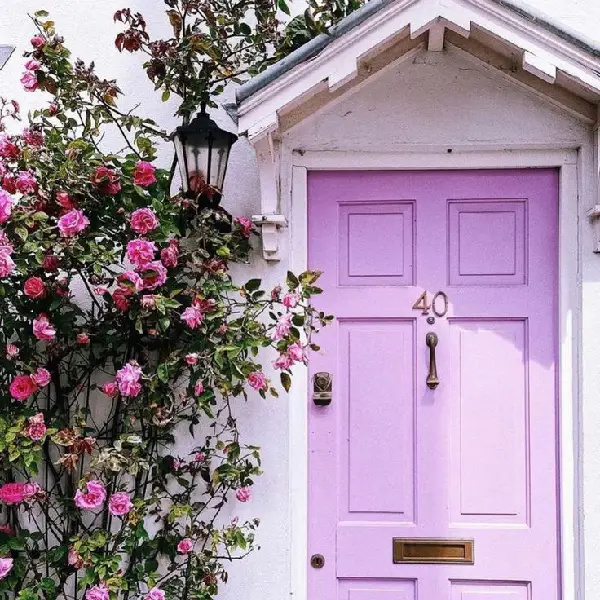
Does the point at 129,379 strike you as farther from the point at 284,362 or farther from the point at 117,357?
the point at 284,362

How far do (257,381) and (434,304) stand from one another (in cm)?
81

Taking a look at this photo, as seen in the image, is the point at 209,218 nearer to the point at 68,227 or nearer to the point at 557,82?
the point at 68,227

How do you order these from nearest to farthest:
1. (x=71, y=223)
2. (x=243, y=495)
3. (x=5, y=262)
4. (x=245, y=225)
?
(x=5, y=262) → (x=71, y=223) → (x=243, y=495) → (x=245, y=225)

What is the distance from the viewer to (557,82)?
3.31 meters

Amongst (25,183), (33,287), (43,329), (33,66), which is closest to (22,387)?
(43,329)

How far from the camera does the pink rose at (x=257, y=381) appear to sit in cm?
325

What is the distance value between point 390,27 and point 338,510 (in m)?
1.89

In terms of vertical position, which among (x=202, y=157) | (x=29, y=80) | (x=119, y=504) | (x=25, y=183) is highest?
(x=29, y=80)

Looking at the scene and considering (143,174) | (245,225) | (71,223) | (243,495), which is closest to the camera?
(71,223)

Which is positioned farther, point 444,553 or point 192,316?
point 444,553

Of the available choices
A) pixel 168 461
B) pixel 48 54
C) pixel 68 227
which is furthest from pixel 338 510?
pixel 48 54

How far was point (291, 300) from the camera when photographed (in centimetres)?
318

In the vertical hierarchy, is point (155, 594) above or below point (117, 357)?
below

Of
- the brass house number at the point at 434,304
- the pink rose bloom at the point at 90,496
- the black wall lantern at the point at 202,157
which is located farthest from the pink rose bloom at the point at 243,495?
the black wall lantern at the point at 202,157
